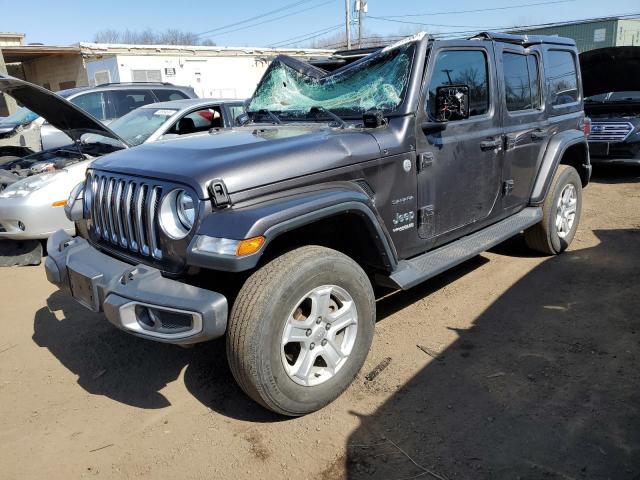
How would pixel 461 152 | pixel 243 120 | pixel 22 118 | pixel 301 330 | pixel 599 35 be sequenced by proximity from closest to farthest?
pixel 301 330, pixel 461 152, pixel 243 120, pixel 22 118, pixel 599 35

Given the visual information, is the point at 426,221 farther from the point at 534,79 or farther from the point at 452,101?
the point at 534,79

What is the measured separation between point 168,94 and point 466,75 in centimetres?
648

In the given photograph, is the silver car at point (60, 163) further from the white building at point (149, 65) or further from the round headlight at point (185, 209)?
the white building at point (149, 65)

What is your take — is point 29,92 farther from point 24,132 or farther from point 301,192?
point 24,132

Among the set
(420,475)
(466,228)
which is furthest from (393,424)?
(466,228)

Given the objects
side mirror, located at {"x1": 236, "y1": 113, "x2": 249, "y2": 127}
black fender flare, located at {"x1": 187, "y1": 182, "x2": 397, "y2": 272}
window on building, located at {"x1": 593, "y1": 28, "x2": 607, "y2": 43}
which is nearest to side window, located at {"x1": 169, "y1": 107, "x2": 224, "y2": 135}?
side mirror, located at {"x1": 236, "y1": 113, "x2": 249, "y2": 127}

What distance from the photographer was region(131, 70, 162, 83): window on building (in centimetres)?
1966

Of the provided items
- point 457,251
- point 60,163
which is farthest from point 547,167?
point 60,163

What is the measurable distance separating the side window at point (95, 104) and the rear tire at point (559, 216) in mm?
6992

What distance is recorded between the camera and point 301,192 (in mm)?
2814

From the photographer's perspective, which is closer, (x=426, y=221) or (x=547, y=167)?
(x=426, y=221)

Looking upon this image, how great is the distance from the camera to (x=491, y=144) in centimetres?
412

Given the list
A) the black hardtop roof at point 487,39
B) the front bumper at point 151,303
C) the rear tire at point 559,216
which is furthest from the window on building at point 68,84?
the front bumper at point 151,303

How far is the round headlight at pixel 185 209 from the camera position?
2686 millimetres
